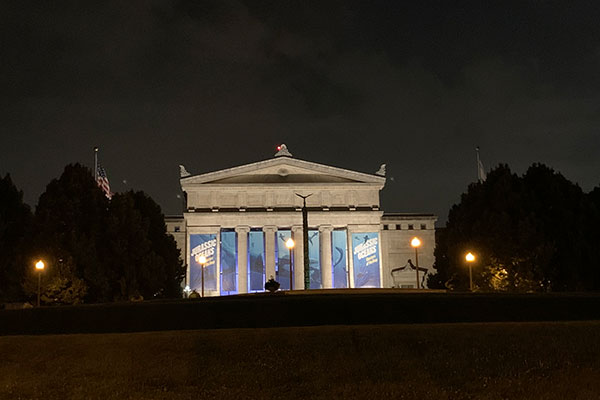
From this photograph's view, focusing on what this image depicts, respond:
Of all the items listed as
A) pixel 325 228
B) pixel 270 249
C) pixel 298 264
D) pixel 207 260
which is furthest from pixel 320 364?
pixel 270 249

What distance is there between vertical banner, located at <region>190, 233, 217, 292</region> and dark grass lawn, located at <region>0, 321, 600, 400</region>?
60191mm

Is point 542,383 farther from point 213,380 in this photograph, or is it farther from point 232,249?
point 232,249

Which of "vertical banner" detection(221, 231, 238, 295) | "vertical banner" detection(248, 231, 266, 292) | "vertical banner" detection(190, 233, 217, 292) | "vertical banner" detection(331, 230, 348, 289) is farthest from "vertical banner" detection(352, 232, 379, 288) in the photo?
"vertical banner" detection(190, 233, 217, 292)

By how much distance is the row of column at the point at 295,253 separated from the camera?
82438 mm

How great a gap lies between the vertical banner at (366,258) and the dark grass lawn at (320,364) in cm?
6173

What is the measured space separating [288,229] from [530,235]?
146 ft

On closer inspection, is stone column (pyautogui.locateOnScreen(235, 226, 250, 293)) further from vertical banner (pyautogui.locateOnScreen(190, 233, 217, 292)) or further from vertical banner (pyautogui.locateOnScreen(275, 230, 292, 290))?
vertical banner (pyautogui.locateOnScreen(275, 230, 292, 290))

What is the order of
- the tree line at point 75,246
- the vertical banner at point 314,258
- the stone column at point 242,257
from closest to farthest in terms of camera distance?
1. the tree line at point 75,246
2. the vertical banner at point 314,258
3. the stone column at point 242,257

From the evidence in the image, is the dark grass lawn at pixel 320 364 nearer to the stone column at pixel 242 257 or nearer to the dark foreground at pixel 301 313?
the dark foreground at pixel 301 313

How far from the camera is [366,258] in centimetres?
8175

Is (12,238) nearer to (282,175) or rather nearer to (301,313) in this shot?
(301,313)

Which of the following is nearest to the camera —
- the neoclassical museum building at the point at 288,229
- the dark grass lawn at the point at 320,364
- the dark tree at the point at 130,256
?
the dark grass lawn at the point at 320,364

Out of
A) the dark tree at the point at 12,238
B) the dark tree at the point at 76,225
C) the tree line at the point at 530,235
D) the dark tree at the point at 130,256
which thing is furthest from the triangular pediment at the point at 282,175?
the dark tree at the point at 12,238

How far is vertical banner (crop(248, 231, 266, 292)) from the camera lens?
82062mm
